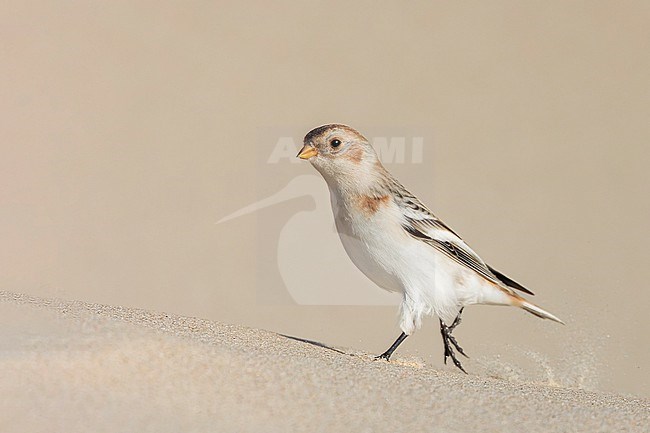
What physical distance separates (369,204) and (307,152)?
17.6 inches

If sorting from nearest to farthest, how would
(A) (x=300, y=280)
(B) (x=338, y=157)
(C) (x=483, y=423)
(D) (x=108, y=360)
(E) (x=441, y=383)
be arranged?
(C) (x=483, y=423) → (D) (x=108, y=360) → (E) (x=441, y=383) → (B) (x=338, y=157) → (A) (x=300, y=280)

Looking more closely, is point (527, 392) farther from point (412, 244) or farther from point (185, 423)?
point (185, 423)

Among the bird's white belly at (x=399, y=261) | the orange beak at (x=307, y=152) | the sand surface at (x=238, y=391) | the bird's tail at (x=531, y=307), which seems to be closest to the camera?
the sand surface at (x=238, y=391)

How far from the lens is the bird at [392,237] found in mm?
5156

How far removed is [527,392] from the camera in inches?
183

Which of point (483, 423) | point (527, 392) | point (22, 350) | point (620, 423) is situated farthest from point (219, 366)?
point (620, 423)

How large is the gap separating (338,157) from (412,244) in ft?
2.05

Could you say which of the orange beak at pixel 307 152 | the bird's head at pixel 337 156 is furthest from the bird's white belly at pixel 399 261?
the orange beak at pixel 307 152

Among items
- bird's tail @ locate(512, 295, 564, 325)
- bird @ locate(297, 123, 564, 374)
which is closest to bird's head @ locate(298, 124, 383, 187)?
bird @ locate(297, 123, 564, 374)

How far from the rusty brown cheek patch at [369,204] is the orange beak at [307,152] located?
14.4 inches

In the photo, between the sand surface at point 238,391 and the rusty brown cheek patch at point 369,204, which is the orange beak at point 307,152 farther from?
the sand surface at point 238,391

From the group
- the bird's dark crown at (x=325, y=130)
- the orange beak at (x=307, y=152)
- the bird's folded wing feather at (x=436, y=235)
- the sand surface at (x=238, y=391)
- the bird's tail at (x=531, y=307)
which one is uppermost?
the bird's dark crown at (x=325, y=130)

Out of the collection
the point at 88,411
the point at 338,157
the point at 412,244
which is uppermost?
the point at 338,157

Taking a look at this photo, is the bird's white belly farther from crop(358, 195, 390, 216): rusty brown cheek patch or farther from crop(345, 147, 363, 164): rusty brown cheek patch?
crop(345, 147, 363, 164): rusty brown cheek patch
